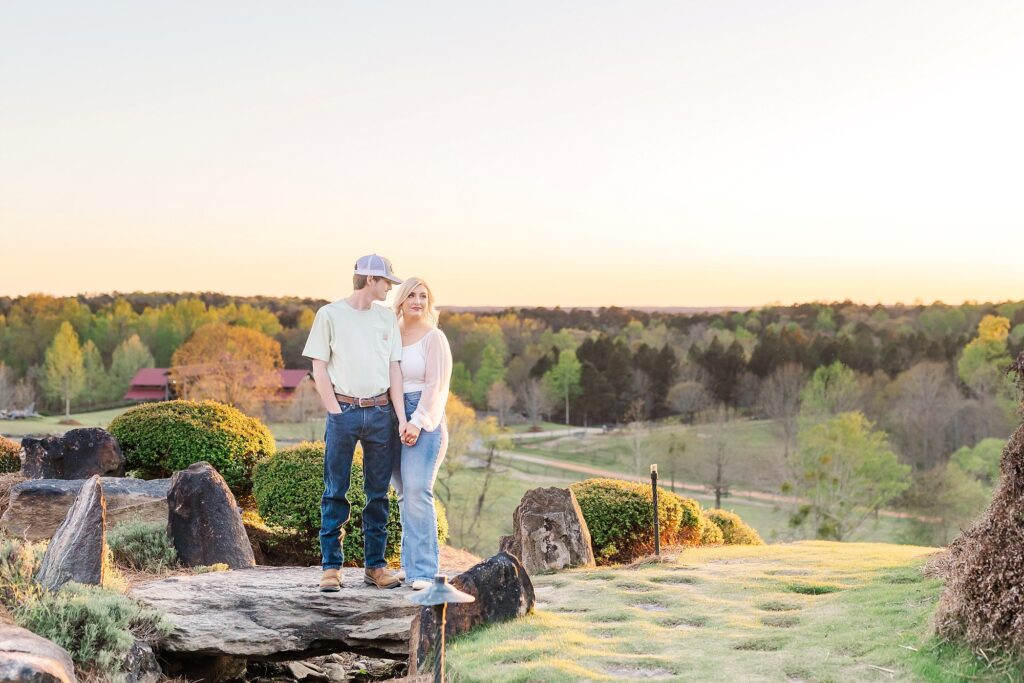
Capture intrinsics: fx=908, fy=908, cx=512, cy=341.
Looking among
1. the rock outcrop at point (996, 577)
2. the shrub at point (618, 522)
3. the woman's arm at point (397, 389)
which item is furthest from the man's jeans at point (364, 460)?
the shrub at point (618, 522)

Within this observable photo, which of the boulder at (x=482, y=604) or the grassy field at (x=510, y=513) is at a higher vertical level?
the boulder at (x=482, y=604)

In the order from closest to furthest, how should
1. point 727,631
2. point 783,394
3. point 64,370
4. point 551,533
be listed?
point 727,631
point 551,533
point 64,370
point 783,394

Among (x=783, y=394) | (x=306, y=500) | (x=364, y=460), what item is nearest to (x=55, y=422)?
(x=783, y=394)

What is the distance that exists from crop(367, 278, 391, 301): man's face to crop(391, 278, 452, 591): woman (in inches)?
5.7

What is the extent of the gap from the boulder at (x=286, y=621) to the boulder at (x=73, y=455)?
16.1 ft

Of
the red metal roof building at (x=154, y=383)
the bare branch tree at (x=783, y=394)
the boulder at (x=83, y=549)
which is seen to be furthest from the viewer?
the red metal roof building at (x=154, y=383)

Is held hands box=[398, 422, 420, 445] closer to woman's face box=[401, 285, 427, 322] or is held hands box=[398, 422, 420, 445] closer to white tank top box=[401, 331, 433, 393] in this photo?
white tank top box=[401, 331, 433, 393]

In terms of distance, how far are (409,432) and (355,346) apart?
2.72ft

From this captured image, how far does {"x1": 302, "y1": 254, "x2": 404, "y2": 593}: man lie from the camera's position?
741 centimetres

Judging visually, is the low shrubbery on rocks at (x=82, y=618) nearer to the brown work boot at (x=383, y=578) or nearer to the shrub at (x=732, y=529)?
the brown work boot at (x=383, y=578)

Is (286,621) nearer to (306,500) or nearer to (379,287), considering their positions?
(379,287)

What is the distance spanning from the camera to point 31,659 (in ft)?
19.1

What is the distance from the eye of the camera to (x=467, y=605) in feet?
24.9

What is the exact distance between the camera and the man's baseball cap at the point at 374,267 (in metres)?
7.41
